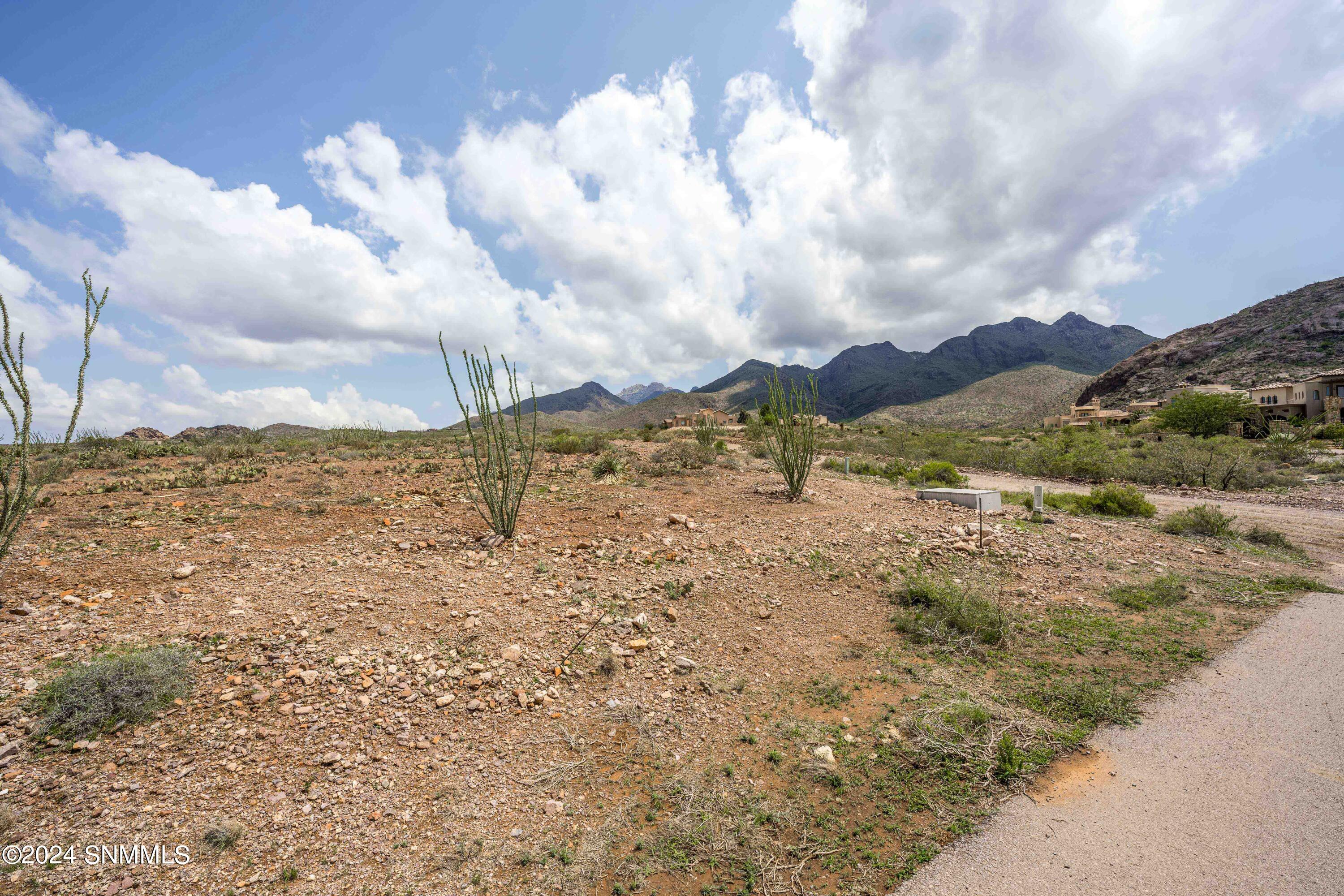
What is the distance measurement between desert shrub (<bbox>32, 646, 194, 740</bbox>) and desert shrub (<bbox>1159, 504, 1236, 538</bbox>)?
45.4 feet

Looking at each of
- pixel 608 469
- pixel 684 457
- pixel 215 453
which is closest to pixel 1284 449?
pixel 684 457

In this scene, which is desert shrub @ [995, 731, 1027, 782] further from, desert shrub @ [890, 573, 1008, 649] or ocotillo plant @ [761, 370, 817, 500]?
ocotillo plant @ [761, 370, 817, 500]

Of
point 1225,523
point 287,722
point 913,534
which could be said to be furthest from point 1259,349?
point 287,722

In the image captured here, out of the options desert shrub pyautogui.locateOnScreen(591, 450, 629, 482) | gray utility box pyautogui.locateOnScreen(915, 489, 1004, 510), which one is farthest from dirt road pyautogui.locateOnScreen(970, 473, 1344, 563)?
desert shrub pyautogui.locateOnScreen(591, 450, 629, 482)

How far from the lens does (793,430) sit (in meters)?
11.2

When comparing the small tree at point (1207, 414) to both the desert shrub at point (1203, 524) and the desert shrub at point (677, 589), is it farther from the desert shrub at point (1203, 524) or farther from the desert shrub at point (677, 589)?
the desert shrub at point (677, 589)

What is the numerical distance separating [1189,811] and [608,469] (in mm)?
10063

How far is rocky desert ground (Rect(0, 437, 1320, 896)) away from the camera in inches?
105

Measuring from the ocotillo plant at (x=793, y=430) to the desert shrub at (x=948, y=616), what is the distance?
4223 millimetres

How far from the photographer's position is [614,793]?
312 cm

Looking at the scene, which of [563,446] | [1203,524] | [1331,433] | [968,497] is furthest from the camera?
[1331,433]

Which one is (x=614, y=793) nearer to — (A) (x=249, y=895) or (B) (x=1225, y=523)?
(A) (x=249, y=895)

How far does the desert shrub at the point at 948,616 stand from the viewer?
16.9 feet

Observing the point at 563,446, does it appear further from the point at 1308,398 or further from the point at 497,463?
the point at 1308,398
